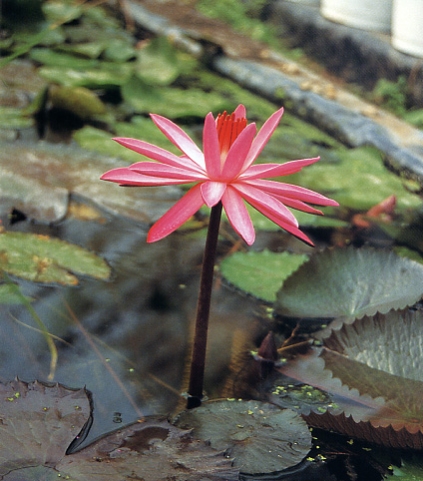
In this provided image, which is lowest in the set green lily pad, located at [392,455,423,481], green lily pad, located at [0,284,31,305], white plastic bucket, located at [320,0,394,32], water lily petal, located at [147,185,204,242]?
green lily pad, located at [0,284,31,305]

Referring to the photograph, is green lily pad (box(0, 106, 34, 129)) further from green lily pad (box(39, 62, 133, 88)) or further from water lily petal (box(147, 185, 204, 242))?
water lily petal (box(147, 185, 204, 242))

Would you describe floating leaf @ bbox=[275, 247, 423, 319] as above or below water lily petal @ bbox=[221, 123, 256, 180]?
below

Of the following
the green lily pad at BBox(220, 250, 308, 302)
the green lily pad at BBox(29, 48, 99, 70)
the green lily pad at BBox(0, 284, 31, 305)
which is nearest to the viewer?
the green lily pad at BBox(0, 284, 31, 305)

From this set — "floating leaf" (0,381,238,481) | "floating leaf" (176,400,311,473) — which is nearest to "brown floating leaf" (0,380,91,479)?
"floating leaf" (0,381,238,481)

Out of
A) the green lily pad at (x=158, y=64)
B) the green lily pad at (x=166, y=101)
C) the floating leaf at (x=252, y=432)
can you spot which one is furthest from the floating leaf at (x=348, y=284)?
the green lily pad at (x=158, y=64)

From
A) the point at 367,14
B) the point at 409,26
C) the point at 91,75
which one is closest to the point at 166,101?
the point at 91,75

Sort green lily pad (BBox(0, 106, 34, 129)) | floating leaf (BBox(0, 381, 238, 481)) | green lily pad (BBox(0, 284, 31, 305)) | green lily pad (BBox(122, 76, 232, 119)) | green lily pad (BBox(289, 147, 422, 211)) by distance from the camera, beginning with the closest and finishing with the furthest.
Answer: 1. floating leaf (BBox(0, 381, 238, 481))
2. green lily pad (BBox(0, 284, 31, 305))
3. green lily pad (BBox(289, 147, 422, 211))
4. green lily pad (BBox(0, 106, 34, 129))
5. green lily pad (BBox(122, 76, 232, 119))

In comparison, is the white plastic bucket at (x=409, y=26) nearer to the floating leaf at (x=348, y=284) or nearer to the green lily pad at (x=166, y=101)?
the green lily pad at (x=166, y=101)
